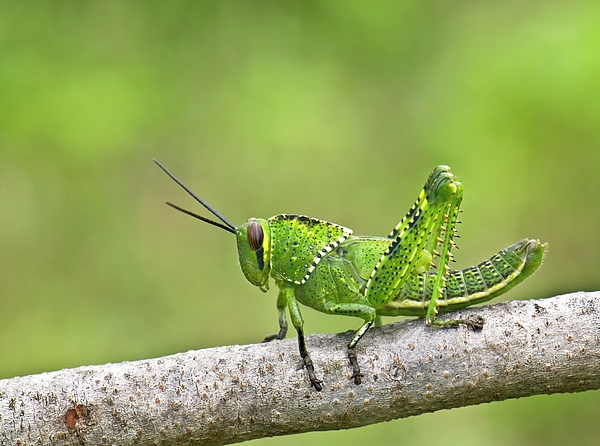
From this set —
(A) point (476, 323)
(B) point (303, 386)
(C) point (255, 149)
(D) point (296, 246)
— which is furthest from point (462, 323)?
(C) point (255, 149)

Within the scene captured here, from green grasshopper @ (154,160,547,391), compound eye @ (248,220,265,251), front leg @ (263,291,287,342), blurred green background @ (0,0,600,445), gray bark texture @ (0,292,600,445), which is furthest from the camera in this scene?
blurred green background @ (0,0,600,445)

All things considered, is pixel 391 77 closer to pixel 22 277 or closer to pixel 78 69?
pixel 78 69

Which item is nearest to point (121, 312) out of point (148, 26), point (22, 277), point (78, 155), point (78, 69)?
point (22, 277)

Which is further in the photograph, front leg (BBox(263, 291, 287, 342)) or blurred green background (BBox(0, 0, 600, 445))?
blurred green background (BBox(0, 0, 600, 445))

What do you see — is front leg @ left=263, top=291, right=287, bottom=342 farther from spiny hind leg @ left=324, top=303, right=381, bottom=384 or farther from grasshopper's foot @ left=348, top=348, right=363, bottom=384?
grasshopper's foot @ left=348, top=348, right=363, bottom=384

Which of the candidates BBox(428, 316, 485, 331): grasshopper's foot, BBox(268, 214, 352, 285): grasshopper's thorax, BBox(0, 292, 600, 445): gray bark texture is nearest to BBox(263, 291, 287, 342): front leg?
BBox(268, 214, 352, 285): grasshopper's thorax

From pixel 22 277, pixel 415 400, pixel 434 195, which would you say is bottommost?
pixel 415 400
